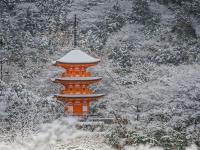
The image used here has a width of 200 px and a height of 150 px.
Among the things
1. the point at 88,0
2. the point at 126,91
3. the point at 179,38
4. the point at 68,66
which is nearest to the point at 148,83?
the point at 126,91

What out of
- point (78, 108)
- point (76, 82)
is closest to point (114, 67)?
point (78, 108)

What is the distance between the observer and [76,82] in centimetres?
2359

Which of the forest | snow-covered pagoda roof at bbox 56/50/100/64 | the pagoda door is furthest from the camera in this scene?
the pagoda door

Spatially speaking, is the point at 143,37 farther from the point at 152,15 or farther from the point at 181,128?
the point at 181,128

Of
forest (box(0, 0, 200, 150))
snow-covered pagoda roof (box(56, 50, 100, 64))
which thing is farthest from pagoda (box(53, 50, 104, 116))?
forest (box(0, 0, 200, 150))

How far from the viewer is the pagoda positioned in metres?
23.5

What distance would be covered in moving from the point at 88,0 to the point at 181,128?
77.3 ft

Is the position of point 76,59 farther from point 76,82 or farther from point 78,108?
point 78,108

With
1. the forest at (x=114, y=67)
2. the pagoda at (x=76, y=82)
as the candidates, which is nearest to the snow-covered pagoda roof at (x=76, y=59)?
the pagoda at (x=76, y=82)

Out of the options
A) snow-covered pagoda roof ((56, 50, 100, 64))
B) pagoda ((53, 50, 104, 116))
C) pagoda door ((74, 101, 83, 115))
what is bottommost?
pagoda door ((74, 101, 83, 115))

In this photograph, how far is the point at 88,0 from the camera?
44.2 metres

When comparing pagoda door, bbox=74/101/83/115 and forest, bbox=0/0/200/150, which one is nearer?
forest, bbox=0/0/200/150

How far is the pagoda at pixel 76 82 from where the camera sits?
23469 mm

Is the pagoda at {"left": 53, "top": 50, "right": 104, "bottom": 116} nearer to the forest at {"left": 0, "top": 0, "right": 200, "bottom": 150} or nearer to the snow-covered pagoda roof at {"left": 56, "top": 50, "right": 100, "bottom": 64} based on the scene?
the snow-covered pagoda roof at {"left": 56, "top": 50, "right": 100, "bottom": 64}
